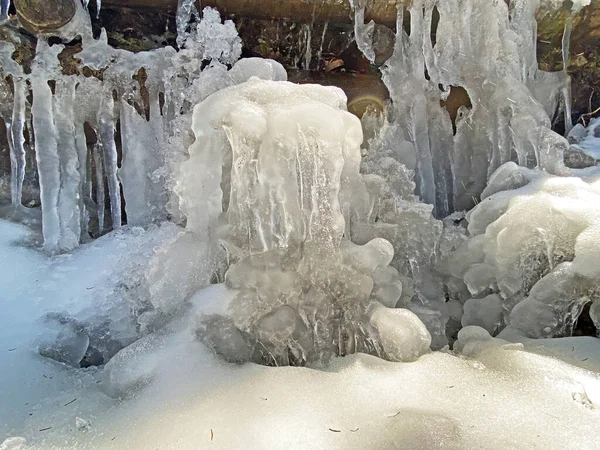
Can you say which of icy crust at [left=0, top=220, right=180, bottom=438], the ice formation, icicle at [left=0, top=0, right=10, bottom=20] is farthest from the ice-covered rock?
icicle at [left=0, top=0, right=10, bottom=20]

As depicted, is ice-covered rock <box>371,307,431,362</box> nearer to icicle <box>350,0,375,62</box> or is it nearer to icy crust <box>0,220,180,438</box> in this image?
icy crust <box>0,220,180,438</box>

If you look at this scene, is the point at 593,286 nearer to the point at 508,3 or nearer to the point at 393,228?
the point at 393,228

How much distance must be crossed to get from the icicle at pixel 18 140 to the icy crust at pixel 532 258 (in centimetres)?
297

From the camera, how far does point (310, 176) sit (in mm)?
2283

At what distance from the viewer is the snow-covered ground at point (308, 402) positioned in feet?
Answer: 5.11

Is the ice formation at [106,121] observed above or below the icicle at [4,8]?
below

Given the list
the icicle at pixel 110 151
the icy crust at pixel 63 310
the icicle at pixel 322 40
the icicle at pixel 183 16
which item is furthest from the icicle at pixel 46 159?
the icicle at pixel 322 40

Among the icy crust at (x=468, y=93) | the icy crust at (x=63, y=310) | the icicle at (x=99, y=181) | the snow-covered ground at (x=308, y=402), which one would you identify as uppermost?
the icy crust at (x=468, y=93)

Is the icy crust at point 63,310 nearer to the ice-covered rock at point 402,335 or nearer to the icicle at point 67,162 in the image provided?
the icicle at point 67,162

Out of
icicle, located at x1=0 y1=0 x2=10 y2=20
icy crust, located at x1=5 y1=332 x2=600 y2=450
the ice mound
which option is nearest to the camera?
icy crust, located at x1=5 y1=332 x2=600 y2=450

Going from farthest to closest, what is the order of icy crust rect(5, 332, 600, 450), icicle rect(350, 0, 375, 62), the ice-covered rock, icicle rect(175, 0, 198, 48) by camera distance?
1. icicle rect(350, 0, 375, 62)
2. icicle rect(175, 0, 198, 48)
3. the ice-covered rock
4. icy crust rect(5, 332, 600, 450)

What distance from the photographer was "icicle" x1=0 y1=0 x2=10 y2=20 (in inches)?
124

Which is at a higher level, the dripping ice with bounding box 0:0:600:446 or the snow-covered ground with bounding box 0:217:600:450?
the dripping ice with bounding box 0:0:600:446

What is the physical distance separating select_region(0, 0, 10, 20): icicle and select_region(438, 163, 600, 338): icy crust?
3.18 metres
